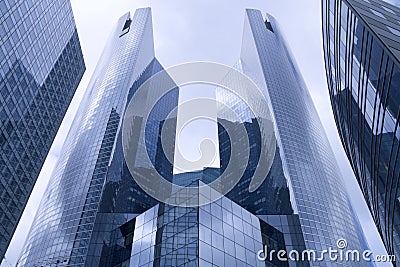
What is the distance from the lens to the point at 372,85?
2622 cm

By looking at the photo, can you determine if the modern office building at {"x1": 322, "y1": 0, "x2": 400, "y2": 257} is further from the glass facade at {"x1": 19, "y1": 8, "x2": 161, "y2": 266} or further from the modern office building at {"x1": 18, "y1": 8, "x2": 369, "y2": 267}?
the glass facade at {"x1": 19, "y1": 8, "x2": 161, "y2": 266}

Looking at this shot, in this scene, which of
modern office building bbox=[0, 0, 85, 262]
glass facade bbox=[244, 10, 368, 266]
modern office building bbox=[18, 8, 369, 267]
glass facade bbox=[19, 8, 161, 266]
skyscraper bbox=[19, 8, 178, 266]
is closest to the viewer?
modern office building bbox=[18, 8, 369, 267]

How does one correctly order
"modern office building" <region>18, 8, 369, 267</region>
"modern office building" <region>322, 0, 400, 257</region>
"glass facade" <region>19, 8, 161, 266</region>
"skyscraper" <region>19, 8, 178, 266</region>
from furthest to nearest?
"skyscraper" <region>19, 8, 178, 266</region>
"glass facade" <region>19, 8, 161, 266</region>
"modern office building" <region>18, 8, 369, 267</region>
"modern office building" <region>322, 0, 400, 257</region>

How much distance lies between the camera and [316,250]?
74062 mm

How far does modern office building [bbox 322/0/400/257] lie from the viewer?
77.7 ft

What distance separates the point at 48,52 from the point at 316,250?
218ft

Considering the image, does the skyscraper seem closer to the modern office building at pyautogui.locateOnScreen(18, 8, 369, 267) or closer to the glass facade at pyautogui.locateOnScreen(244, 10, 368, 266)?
the modern office building at pyautogui.locateOnScreen(18, 8, 369, 267)

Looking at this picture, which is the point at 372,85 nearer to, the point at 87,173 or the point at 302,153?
the point at 302,153

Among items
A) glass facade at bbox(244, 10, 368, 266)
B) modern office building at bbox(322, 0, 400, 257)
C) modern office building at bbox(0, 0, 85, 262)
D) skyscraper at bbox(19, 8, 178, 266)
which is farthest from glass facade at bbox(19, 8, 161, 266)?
modern office building at bbox(322, 0, 400, 257)

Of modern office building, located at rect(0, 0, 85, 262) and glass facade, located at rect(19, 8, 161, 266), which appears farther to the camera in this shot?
glass facade, located at rect(19, 8, 161, 266)

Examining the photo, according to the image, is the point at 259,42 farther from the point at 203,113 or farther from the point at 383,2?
the point at 383,2

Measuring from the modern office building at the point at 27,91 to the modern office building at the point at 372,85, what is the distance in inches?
1799

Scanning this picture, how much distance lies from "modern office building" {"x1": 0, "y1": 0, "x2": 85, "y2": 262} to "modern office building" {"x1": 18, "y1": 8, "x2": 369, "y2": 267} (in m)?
19.1

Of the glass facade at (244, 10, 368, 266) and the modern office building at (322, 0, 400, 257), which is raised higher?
the glass facade at (244, 10, 368, 266)
